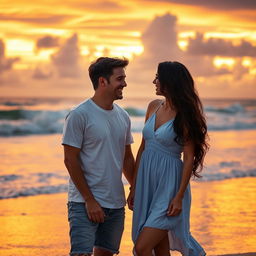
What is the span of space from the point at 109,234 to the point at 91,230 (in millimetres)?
268

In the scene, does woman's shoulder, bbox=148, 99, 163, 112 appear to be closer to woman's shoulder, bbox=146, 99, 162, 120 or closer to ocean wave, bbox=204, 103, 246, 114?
woman's shoulder, bbox=146, 99, 162, 120

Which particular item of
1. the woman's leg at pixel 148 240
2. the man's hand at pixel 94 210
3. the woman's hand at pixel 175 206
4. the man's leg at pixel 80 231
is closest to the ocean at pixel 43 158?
the woman's hand at pixel 175 206

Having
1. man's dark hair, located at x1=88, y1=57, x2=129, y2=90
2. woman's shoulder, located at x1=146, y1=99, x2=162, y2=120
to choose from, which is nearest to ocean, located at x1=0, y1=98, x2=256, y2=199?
woman's shoulder, located at x1=146, y1=99, x2=162, y2=120

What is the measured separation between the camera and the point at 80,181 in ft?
15.2

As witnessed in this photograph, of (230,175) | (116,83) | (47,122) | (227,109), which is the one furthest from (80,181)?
(227,109)

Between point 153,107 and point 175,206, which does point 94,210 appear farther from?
point 153,107

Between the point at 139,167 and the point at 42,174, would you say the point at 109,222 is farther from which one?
the point at 42,174

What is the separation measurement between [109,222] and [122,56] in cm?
115

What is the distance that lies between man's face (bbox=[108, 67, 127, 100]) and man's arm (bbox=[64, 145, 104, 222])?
0.46 m

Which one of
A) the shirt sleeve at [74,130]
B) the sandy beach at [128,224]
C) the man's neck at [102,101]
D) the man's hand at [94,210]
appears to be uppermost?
the man's neck at [102,101]

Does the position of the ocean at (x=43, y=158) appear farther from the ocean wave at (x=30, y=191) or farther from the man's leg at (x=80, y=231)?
the man's leg at (x=80, y=231)

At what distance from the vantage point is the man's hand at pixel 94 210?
4613 millimetres

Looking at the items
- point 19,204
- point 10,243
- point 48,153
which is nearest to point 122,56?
point 10,243

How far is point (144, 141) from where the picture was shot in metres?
4.89
